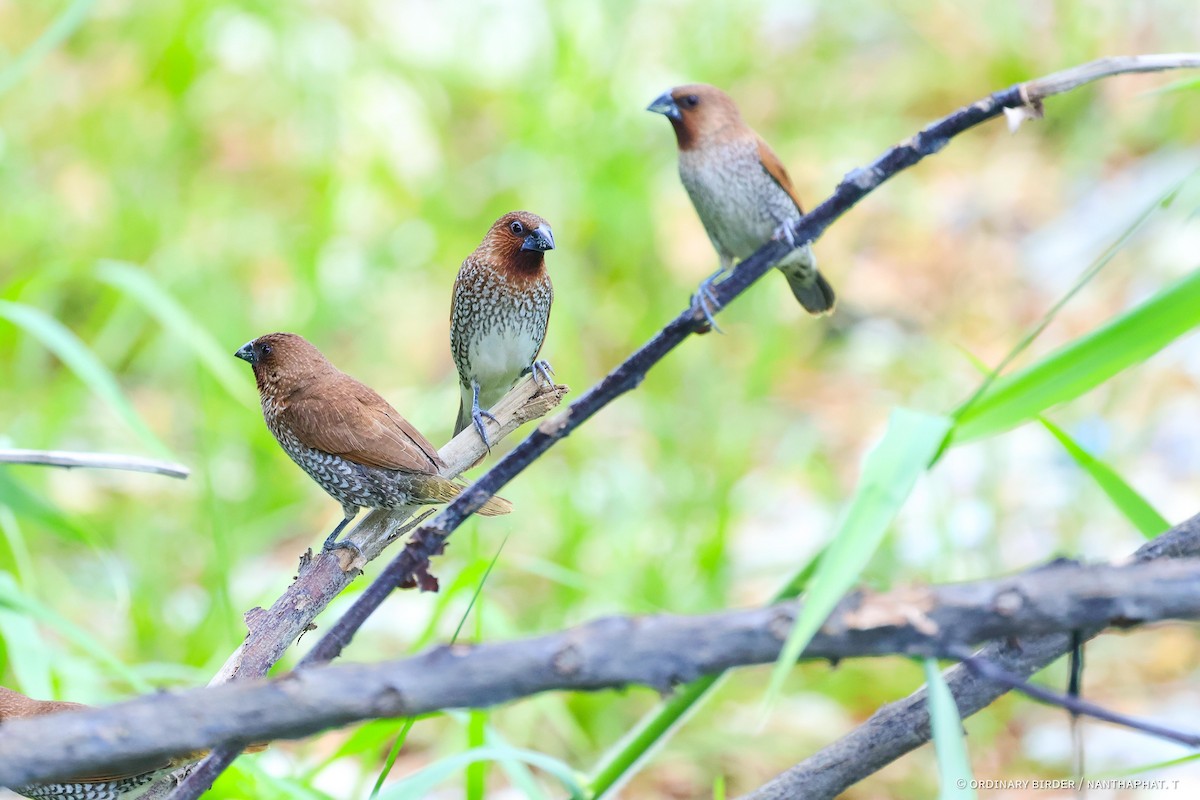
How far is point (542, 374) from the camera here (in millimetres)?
2238

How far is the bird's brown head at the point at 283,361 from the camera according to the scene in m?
2.02

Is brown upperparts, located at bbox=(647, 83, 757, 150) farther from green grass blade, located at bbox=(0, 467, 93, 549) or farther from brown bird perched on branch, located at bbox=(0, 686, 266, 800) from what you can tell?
brown bird perched on branch, located at bbox=(0, 686, 266, 800)

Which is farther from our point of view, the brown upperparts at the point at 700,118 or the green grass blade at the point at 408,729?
the brown upperparts at the point at 700,118

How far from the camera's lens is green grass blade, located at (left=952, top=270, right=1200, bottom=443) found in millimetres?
1316

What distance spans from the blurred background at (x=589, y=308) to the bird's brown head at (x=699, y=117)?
1140mm

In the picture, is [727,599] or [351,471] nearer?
[351,471]

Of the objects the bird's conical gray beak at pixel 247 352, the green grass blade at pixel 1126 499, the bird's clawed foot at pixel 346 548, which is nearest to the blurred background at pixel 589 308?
the bird's conical gray beak at pixel 247 352

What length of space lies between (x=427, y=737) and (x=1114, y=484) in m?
2.82

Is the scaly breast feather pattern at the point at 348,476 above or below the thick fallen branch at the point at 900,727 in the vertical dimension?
above

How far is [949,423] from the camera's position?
4.13 ft

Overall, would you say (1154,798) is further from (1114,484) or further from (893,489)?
(893,489)

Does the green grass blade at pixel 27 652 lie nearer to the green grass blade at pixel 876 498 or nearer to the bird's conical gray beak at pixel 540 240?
the bird's conical gray beak at pixel 540 240

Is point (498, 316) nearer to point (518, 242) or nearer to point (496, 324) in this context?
point (496, 324)

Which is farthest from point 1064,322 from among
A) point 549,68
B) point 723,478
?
point 549,68
